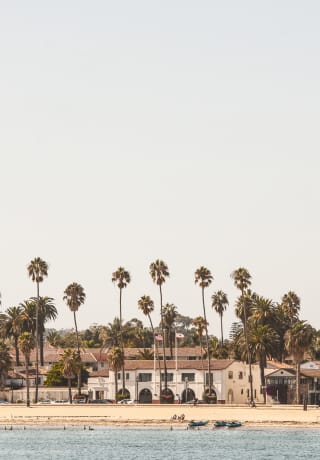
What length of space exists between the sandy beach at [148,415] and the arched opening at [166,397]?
15564mm

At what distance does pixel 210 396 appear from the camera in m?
179

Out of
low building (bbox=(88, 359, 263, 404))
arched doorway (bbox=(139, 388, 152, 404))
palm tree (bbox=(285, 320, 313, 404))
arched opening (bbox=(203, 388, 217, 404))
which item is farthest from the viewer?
arched doorway (bbox=(139, 388, 152, 404))

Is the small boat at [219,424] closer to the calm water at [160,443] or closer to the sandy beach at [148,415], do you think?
the calm water at [160,443]

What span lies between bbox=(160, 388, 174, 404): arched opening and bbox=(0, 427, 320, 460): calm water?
3017 cm

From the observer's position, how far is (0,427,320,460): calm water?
379ft

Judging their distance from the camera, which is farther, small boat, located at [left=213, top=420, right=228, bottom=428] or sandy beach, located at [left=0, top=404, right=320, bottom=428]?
sandy beach, located at [left=0, top=404, right=320, bottom=428]

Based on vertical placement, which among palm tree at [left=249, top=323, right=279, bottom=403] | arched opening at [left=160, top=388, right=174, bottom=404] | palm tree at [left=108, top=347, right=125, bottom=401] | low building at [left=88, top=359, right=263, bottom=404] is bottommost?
arched opening at [left=160, top=388, right=174, bottom=404]

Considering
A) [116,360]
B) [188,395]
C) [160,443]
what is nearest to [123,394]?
[116,360]

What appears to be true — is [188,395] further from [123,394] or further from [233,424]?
[233,424]

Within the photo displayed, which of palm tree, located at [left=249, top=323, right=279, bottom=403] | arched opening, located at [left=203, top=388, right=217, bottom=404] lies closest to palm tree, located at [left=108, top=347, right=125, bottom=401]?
arched opening, located at [left=203, top=388, right=217, bottom=404]

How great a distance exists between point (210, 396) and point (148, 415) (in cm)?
2568

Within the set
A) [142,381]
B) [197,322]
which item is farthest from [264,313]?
[142,381]

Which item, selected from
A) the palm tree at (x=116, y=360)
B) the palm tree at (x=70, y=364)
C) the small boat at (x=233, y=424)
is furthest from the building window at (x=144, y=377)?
the small boat at (x=233, y=424)

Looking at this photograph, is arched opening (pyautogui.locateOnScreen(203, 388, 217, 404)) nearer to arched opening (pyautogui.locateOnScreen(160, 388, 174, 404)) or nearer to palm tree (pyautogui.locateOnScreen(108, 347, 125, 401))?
arched opening (pyautogui.locateOnScreen(160, 388, 174, 404))
